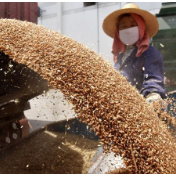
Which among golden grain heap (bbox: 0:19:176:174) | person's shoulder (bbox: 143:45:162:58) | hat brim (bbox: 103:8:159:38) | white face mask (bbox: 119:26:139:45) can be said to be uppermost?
hat brim (bbox: 103:8:159:38)

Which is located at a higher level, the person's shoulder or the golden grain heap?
the person's shoulder

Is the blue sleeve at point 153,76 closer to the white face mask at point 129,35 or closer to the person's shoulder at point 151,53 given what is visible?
the person's shoulder at point 151,53

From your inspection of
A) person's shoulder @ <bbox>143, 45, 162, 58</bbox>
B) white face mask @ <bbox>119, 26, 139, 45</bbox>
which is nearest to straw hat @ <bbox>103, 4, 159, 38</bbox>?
white face mask @ <bbox>119, 26, 139, 45</bbox>

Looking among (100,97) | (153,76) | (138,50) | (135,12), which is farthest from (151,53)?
(100,97)

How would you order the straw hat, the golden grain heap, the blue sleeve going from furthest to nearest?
the straw hat < the blue sleeve < the golden grain heap

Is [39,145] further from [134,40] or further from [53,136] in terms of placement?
[134,40]

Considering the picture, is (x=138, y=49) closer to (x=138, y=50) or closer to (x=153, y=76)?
(x=138, y=50)

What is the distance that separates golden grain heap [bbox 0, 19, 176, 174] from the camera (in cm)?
75

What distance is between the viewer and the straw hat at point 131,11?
1445mm

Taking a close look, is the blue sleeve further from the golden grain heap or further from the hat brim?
the golden grain heap

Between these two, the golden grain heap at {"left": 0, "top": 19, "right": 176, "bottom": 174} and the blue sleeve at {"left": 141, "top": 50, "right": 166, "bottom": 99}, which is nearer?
the golden grain heap at {"left": 0, "top": 19, "right": 176, "bottom": 174}

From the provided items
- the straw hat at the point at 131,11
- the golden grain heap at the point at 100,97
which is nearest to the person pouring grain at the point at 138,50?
the straw hat at the point at 131,11

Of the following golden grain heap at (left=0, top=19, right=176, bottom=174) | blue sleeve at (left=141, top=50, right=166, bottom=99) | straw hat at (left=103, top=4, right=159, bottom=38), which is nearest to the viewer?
Answer: golden grain heap at (left=0, top=19, right=176, bottom=174)

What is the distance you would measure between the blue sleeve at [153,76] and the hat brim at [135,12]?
0.99ft
